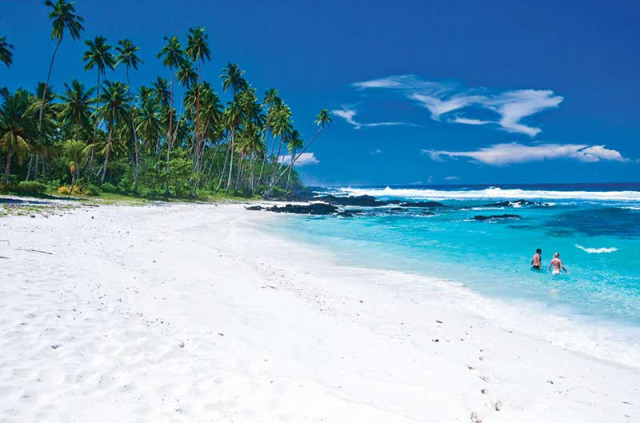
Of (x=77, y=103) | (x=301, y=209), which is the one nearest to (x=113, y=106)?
(x=77, y=103)

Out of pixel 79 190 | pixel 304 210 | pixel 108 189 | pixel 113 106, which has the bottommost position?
pixel 304 210

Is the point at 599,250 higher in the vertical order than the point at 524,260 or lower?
higher

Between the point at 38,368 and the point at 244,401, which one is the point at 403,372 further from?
the point at 38,368

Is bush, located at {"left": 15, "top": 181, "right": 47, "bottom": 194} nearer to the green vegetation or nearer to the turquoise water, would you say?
the green vegetation

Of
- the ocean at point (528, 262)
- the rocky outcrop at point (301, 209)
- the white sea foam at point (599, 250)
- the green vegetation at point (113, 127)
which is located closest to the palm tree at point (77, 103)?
the green vegetation at point (113, 127)

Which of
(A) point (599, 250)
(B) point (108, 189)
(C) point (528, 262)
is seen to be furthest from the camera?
(B) point (108, 189)

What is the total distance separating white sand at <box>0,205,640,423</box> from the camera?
4.03 meters

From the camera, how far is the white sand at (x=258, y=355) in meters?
4.03

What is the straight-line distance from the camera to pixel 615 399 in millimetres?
5266

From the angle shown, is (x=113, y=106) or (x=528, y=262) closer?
(x=528, y=262)

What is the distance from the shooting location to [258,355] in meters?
5.46

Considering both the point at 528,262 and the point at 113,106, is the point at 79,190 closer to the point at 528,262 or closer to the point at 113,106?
the point at 113,106

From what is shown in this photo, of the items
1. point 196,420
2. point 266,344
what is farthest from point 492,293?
point 196,420

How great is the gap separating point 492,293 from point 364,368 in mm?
7309
